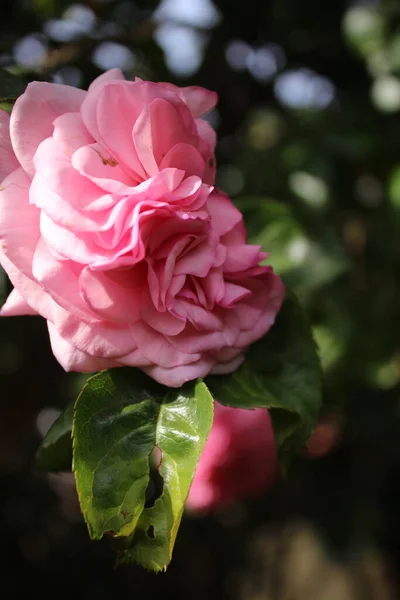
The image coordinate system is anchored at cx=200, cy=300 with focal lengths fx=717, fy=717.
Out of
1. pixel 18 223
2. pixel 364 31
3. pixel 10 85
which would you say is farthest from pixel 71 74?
pixel 364 31

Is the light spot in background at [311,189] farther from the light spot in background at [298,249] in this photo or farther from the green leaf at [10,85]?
the green leaf at [10,85]

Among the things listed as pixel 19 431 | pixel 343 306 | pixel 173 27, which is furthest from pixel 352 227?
pixel 19 431

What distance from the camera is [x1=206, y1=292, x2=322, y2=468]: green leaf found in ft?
1.43

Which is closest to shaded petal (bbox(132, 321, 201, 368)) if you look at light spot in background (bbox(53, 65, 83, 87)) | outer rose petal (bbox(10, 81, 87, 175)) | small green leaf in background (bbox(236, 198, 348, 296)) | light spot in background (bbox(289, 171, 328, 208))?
outer rose petal (bbox(10, 81, 87, 175))

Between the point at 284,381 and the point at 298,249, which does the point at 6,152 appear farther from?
the point at 298,249

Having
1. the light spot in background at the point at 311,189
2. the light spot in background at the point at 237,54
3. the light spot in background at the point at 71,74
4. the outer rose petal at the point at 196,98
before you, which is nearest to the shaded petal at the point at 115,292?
the outer rose petal at the point at 196,98

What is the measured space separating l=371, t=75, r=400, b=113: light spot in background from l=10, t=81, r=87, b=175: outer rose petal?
75 centimetres

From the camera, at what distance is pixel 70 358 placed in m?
0.40

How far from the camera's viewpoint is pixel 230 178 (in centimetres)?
116

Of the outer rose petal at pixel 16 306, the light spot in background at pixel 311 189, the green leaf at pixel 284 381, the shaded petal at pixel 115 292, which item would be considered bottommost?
the light spot in background at pixel 311 189

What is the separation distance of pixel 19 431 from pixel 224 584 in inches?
24.5

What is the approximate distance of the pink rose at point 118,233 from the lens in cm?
39

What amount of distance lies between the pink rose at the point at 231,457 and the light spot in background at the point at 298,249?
0.19 metres

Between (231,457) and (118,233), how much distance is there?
49cm
